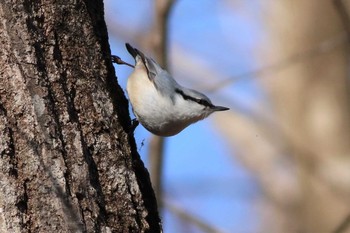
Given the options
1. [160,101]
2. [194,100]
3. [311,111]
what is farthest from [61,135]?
[311,111]

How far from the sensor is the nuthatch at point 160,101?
3652mm

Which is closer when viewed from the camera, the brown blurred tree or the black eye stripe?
the black eye stripe

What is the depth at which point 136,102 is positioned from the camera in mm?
3686

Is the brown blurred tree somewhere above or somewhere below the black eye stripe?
above

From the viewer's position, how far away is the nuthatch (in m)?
3.65

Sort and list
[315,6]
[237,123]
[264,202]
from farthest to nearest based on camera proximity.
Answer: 1. [264,202]
2. [237,123]
3. [315,6]

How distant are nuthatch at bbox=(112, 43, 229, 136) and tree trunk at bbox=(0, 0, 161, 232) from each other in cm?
111

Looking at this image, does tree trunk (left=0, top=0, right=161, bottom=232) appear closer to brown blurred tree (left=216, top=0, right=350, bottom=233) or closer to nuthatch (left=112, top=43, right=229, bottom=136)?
nuthatch (left=112, top=43, right=229, bottom=136)

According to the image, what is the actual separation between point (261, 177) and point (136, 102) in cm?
504

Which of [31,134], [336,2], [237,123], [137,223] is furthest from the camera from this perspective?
[237,123]

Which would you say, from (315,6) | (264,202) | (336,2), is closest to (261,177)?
(264,202)

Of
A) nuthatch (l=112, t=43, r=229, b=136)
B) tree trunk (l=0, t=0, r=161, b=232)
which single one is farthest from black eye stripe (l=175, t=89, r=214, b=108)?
tree trunk (l=0, t=0, r=161, b=232)

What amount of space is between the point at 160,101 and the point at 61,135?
145 cm

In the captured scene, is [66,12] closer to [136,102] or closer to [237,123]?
[136,102]
